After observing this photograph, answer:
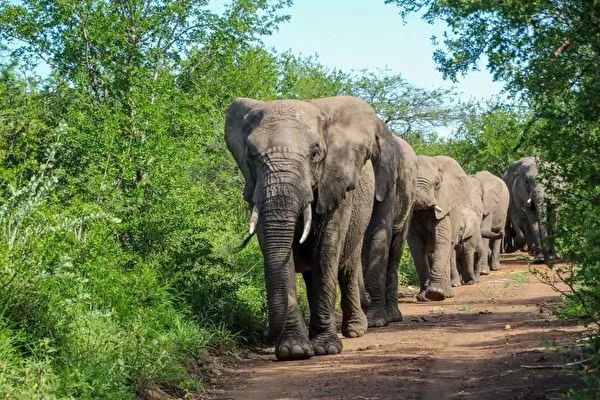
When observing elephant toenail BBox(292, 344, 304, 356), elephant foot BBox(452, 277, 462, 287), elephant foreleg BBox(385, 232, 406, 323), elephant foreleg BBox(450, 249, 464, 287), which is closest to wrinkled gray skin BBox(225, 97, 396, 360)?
elephant toenail BBox(292, 344, 304, 356)

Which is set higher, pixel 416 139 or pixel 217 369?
pixel 416 139

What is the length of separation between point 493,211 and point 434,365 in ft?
64.8

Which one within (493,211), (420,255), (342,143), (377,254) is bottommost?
(377,254)

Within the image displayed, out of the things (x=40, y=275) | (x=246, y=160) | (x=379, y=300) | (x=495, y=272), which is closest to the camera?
(x=40, y=275)

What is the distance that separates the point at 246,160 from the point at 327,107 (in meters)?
1.28

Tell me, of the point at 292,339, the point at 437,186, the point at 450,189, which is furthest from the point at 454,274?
the point at 292,339

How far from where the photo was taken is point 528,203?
27.2 m

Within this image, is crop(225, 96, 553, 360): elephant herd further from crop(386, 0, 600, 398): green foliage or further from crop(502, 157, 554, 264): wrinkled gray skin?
crop(502, 157, 554, 264): wrinkled gray skin

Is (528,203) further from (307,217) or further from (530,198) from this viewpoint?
(307,217)

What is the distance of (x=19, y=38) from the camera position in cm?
1500

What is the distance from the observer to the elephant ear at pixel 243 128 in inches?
412

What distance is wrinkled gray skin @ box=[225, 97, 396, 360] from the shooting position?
9.90 metres

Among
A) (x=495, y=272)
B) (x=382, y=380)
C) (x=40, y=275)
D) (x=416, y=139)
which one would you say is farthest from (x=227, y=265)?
(x=416, y=139)

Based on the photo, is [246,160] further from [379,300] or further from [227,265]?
[379,300]
